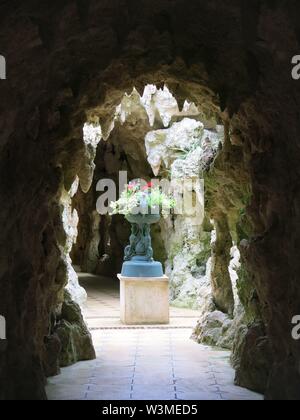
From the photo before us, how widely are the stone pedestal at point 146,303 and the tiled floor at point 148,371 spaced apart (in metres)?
0.53

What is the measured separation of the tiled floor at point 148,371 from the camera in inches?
273

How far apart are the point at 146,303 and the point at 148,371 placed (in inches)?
174

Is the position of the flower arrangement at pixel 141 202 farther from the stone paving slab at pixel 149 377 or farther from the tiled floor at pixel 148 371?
the stone paving slab at pixel 149 377

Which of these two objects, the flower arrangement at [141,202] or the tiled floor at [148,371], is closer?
the tiled floor at [148,371]

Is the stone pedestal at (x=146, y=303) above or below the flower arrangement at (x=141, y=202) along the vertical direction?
below

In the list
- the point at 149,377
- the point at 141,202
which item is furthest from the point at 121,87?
the point at 141,202

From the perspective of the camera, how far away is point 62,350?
8656 millimetres

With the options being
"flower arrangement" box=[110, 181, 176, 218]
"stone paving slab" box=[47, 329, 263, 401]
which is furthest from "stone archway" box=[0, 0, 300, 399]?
"flower arrangement" box=[110, 181, 176, 218]

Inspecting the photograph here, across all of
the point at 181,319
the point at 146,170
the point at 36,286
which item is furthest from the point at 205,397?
the point at 146,170

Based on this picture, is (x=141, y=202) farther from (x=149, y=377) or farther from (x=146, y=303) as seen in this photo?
(x=149, y=377)

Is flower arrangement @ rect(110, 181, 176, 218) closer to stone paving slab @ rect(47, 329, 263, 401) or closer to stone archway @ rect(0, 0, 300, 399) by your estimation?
stone paving slab @ rect(47, 329, 263, 401)

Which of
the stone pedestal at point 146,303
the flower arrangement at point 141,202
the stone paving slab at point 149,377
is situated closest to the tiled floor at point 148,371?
the stone paving slab at point 149,377

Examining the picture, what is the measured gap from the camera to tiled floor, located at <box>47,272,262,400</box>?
6.92 metres

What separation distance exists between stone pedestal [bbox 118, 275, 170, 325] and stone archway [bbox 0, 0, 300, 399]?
493 cm
